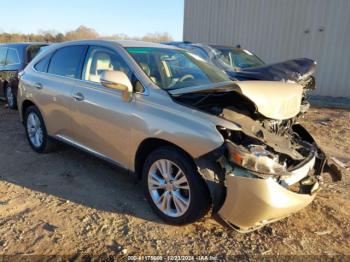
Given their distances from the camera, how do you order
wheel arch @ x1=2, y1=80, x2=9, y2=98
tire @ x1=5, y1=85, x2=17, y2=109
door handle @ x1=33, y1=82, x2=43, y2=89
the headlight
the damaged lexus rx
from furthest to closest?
1. wheel arch @ x1=2, y1=80, x2=9, y2=98
2. tire @ x1=5, y1=85, x2=17, y2=109
3. door handle @ x1=33, y1=82, x2=43, y2=89
4. the damaged lexus rx
5. the headlight

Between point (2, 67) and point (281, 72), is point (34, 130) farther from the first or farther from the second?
point (2, 67)

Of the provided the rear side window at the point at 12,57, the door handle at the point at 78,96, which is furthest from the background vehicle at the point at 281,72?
the rear side window at the point at 12,57

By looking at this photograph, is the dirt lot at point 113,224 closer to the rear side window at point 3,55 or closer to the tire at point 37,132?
the tire at point 37,132

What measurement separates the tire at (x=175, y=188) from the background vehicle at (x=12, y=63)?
6.09 meters

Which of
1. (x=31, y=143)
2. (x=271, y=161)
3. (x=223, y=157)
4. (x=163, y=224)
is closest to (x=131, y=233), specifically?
(x=163, y=224)

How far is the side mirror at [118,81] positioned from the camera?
361 centimetres

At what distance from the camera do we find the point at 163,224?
11.9 feet

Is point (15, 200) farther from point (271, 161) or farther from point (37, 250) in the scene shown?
point (271, 161)

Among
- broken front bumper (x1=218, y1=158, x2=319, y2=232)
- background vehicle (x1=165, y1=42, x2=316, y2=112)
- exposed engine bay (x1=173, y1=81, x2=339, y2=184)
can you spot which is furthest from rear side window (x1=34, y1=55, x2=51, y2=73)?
broken front bumper (x1=218, y1=158, x2=319, y2=232)

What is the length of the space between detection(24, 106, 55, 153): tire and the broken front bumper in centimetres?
321

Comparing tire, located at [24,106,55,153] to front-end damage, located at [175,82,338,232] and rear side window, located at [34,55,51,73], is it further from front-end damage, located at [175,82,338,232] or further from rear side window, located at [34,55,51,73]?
front-end damage, located at [175,82,338,232]

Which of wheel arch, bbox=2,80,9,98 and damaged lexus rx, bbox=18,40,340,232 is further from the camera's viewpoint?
wheel arch, bbox=2,80,9,98

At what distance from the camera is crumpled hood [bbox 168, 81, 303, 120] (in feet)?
10.9

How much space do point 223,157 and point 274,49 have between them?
11.6m
